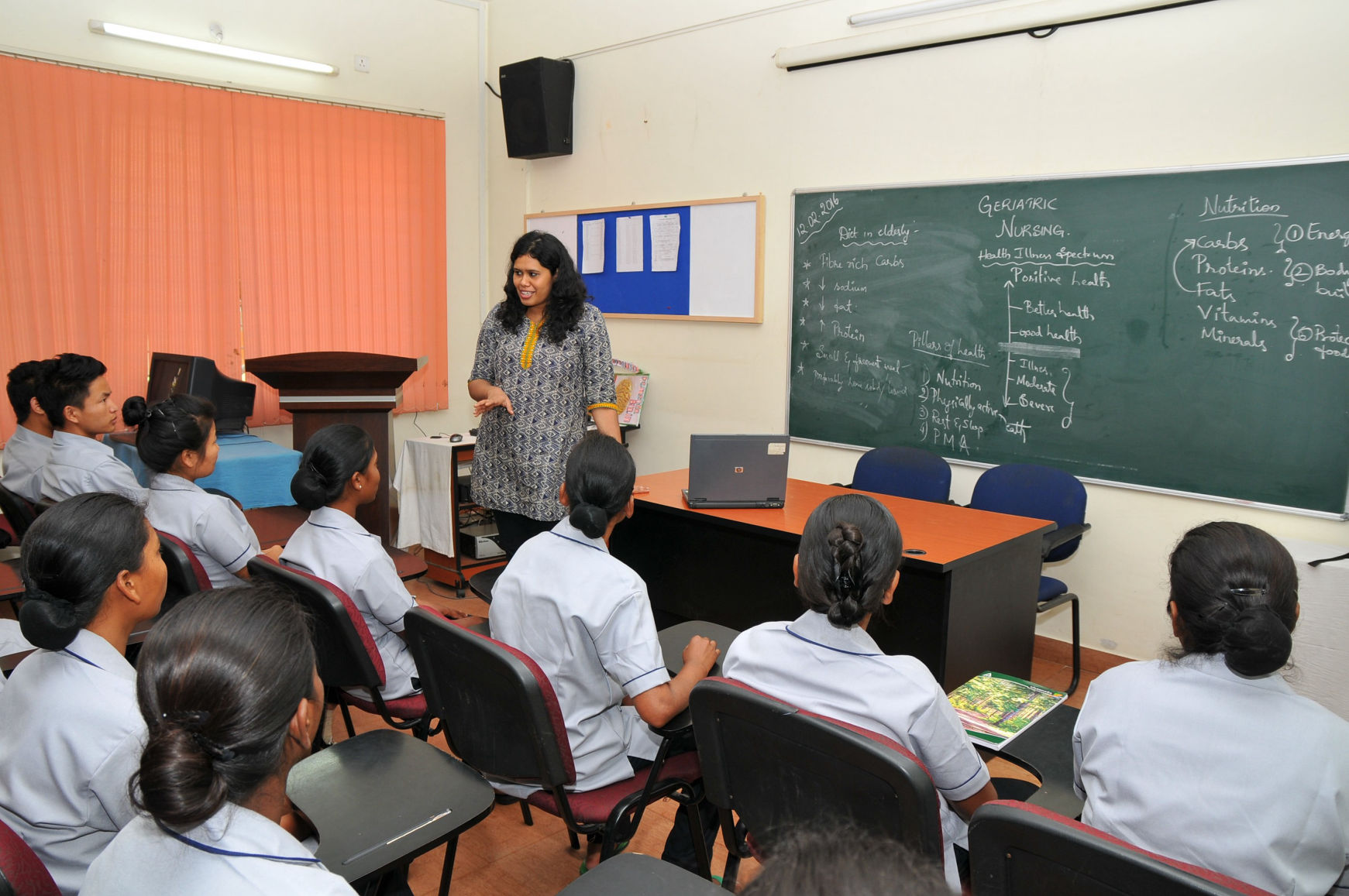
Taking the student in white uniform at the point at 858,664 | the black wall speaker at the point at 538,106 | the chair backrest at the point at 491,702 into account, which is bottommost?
the chair backrest at the point at 491,702

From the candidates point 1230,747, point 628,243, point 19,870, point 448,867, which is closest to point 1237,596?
point 1230,747

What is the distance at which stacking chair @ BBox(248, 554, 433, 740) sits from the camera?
1.85 meters

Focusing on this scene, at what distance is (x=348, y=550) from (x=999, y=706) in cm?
150

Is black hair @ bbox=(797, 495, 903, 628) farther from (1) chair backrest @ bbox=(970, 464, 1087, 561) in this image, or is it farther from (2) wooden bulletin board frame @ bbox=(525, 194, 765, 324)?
(2) wooden bulletin board frame @ bbox=(525, 194, 765, 324)

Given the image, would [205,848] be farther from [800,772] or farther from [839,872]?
[800,772]

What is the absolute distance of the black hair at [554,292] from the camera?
293 cm

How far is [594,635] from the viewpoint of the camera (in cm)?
169

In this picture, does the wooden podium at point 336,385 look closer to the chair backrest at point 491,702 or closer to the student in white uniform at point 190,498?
the student in white uniform at point 190,498

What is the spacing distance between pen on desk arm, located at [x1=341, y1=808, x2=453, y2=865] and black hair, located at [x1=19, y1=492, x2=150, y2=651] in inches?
21.4

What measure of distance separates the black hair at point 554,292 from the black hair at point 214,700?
2.06 meters

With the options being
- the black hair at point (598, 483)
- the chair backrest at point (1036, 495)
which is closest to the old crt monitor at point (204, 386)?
the black hair at point (598, 483)

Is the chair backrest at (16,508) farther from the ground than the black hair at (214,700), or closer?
closer

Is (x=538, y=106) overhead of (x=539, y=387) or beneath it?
overhead

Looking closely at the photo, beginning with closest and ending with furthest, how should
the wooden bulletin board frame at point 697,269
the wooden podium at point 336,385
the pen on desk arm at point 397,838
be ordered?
the pen on desk arm at point 397,838 < the wooden podium at point 336,385 < the wooden bulletin board frame at point 697,269
